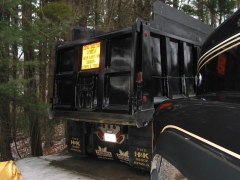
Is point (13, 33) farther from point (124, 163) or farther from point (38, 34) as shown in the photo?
point (124, 163)

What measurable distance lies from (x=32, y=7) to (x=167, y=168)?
675 cm

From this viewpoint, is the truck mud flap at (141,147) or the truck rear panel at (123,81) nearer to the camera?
the truck rear panel at (123,81)

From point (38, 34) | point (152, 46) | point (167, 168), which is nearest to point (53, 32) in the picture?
point (38, 34)

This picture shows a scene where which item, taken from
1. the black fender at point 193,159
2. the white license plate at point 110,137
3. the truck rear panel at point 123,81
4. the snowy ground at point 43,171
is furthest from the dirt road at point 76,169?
the black fender at point 193,159

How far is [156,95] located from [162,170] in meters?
1.89

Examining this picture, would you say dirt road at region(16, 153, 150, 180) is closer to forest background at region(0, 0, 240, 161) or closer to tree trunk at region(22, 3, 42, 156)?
forest background at region(0, 0, 240, 161)

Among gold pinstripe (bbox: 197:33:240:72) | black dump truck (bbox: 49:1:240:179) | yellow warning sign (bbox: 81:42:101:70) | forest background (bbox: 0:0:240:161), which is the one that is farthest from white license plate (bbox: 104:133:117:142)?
forest background (bbox: 0:0:240:161)

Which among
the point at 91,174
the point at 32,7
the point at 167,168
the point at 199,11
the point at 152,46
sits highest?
the point at 199,11

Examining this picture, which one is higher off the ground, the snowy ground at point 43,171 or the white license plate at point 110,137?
the white license plate at point 110,137

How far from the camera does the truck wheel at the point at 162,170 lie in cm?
177

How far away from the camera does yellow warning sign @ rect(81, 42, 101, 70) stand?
3697mm

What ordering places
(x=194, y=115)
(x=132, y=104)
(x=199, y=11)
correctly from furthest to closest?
(x=199, y=11) < (x=132, y=104) < (x=194, y=115)

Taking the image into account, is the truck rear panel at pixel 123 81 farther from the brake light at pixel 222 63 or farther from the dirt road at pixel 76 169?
the brake light at pixel 222 63

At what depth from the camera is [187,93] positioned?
429 centimetres
